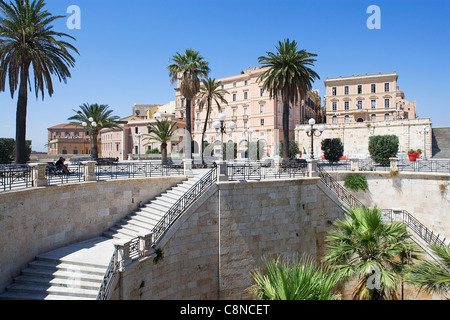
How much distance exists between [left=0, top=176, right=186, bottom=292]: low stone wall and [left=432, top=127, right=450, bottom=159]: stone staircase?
3819 centimetres

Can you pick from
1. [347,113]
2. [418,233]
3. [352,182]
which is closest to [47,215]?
[352,182]

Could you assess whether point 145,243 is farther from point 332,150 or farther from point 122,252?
point 332,150

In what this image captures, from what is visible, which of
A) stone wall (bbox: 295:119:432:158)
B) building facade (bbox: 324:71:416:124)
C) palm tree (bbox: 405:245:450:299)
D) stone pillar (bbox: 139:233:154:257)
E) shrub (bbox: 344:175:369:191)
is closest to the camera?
palm tree (bbox: 405:245:450:299)

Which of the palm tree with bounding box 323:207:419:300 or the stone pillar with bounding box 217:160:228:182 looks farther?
the stone pillar with bounding box 217:160:228:182

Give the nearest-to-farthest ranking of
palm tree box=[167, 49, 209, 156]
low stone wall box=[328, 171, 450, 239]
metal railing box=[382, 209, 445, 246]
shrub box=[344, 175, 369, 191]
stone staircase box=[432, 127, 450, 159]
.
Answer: metal railing box=[382, 209, 445, 246] < low stone wall box=[328, 171, 450, 239] < shrub box=[344, 175, 369, 191] < palm tree box=[167, 49, 209, 156] < stone staircase box=[432, 127, 450, 159]

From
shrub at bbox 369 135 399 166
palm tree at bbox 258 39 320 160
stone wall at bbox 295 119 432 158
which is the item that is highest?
palm tree at bbox 258 39 320 160

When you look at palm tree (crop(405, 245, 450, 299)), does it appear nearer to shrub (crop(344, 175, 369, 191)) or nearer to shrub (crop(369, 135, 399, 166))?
shrub (crop(344, 175, 369, 191))

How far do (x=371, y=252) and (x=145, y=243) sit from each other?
26.2 feet

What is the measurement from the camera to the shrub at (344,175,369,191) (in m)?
20.5

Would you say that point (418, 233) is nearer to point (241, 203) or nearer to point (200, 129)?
point (241, 203)

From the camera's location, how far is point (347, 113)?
56.1 m

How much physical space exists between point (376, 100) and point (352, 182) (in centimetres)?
4002

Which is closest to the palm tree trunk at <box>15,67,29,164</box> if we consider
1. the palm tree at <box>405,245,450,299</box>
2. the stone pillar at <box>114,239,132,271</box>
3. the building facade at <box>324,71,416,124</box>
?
the stone pillar at <box>114,239,132,271</box>

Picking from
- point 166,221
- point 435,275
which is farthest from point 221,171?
point 435,275
